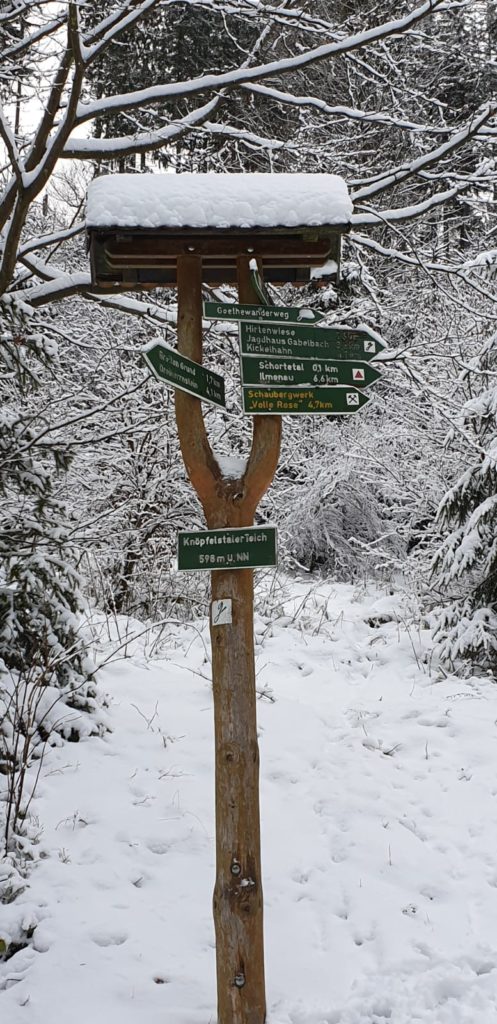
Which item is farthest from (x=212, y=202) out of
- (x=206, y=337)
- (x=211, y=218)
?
(x=206, y=337)

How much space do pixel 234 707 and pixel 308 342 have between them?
1.46 meters

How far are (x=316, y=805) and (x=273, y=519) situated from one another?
6523 mm

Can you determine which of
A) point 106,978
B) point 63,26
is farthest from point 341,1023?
point 63,26

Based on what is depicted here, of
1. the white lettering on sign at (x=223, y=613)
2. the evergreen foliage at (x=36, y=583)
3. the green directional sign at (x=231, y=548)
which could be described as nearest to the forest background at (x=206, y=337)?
the evergreen foliage at (x=36, y=583)

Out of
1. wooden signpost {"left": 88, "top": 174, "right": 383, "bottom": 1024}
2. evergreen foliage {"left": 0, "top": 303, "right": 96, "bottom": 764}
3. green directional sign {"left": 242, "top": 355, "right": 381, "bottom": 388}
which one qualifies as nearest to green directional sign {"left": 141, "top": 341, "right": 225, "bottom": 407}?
wooden signpost {"left": 88, "top": 174, "right": 383, "bottom": 1024}

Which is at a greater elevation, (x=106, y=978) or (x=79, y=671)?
(x=79, y=671)

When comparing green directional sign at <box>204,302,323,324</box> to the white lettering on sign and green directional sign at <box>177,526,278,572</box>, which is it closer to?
green directional sign at <box>177,526,278,572</box>

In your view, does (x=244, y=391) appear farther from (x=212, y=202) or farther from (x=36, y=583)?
(x=36, y=583)

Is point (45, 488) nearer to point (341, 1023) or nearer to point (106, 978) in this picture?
point (106, 978)

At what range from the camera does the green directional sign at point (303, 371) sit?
3127 millimetres

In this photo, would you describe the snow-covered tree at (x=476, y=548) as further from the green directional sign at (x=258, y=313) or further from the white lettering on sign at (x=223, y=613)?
the white lettering on sign at (x=223, y=613)

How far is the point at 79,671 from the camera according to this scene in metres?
5.28

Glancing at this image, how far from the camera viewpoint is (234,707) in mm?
3154

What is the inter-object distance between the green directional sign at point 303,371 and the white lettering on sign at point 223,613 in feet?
2.80
